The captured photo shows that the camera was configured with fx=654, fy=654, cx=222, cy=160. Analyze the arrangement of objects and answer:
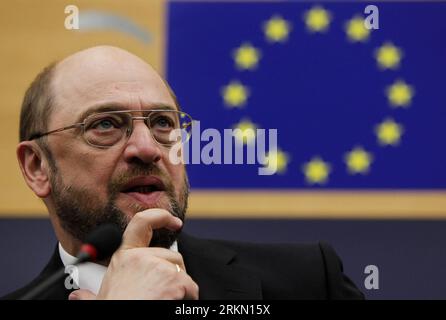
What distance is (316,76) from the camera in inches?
71.1

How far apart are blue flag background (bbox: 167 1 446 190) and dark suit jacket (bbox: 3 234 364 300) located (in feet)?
1.17

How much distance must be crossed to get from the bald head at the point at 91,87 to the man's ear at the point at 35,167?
0.10ft

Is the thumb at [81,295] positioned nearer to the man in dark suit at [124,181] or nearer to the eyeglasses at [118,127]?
the man in dark suit at [124,181]

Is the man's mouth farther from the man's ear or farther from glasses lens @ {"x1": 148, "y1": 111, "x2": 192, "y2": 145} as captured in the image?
the man's ear

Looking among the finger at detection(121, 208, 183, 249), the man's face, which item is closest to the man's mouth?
the man's face

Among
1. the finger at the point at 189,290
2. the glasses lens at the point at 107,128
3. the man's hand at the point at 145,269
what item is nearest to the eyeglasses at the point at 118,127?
the glasses lens at the point at 107,128

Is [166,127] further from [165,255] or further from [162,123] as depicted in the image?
[165,255]

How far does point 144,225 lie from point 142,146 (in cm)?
18

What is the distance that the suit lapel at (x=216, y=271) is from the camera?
4.34ft

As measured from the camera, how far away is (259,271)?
4.57ft
